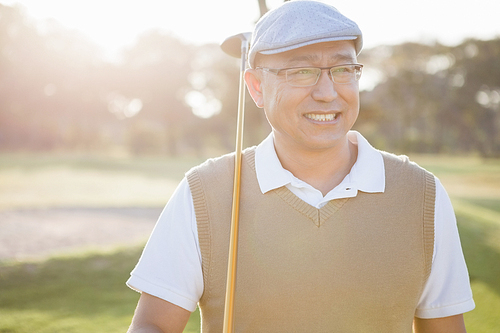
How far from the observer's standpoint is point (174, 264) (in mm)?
1705

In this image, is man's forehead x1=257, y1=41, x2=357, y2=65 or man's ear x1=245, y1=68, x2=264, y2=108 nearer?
man's forehead x1=257, y1=41, x2=357, y2=65

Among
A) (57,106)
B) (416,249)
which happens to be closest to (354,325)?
(416,249)

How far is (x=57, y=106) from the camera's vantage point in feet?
109

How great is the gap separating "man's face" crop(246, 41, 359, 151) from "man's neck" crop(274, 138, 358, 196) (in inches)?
1.9

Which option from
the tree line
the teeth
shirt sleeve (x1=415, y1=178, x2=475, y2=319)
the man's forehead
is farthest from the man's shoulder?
the tree line

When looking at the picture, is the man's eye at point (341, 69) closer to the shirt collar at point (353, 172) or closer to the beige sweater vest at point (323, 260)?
the shirt collar at point (353, 172)

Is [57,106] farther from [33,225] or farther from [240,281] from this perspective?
[240,281]

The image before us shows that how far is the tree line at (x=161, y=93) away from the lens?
1205 inches

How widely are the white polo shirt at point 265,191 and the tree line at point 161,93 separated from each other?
26675mm

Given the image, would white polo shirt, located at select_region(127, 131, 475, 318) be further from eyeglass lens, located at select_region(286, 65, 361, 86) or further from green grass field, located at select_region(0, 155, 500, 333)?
green grass field, located at select_region(0, 155, 500, 333)

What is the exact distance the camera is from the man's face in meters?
1.73

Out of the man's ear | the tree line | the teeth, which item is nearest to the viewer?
the teeth

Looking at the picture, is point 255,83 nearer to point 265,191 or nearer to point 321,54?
point 321,54

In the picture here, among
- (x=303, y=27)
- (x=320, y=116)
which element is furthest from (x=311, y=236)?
(x=303, y=27)
